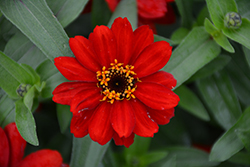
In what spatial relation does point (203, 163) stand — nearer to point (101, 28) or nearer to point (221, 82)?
point (221, 82)

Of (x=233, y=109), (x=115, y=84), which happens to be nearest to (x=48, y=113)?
(x=115, y=84)

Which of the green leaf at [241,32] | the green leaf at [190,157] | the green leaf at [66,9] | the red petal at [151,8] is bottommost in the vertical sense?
the green leaf at [190,157]

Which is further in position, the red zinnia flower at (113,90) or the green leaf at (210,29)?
the green leaf at (210,29)

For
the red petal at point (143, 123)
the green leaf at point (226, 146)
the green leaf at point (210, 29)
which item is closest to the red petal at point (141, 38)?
the red petal at point (143, 123)

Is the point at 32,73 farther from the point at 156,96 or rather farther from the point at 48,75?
the point at 156,96

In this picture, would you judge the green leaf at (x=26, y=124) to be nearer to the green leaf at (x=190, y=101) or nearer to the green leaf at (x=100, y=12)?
the green leaf at (x=100, y=12)

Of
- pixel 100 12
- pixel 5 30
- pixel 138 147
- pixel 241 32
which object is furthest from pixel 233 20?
pixel 5 30
